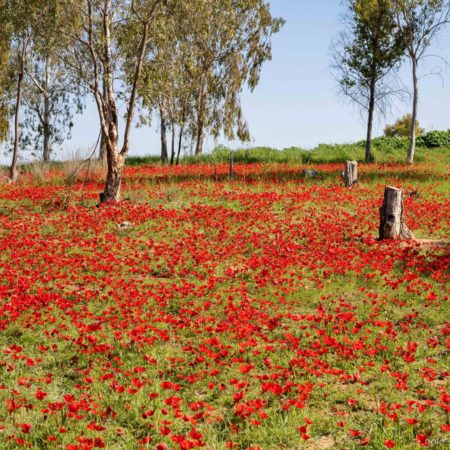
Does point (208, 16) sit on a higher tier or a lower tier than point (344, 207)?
higher

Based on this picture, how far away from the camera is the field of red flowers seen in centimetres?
644

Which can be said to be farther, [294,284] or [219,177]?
[219,177]

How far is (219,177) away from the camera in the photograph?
28312 millimetres

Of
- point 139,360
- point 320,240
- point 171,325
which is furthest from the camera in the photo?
point 320,240

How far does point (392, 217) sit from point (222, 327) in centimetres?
807

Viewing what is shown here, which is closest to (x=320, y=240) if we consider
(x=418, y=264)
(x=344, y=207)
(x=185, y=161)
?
(x=418, y=264)

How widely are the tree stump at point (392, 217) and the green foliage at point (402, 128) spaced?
50.8 m

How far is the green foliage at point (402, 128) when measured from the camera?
64.4 m

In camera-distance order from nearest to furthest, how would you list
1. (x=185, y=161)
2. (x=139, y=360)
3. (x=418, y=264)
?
(x=139, y=360)
(x=418, y=264)
(x=185, y=161)

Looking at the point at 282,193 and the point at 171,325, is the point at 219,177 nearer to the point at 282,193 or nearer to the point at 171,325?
the point at 282,193

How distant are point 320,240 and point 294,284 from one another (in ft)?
12.8

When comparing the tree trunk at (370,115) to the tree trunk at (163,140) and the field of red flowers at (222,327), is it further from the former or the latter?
the field of red flowers at (222,327)

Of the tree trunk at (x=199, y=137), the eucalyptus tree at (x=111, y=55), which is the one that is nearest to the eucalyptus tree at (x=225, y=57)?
the tree trunk at (x=199, y=137)

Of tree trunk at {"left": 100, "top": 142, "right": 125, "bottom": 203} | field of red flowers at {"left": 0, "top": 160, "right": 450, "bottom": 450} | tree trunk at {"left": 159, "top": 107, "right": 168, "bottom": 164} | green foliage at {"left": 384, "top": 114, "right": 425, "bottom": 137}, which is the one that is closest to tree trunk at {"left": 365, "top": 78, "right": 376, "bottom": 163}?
tree trunk at {"left": 159, "top": 107, "right": 168, "bottom": 164}
